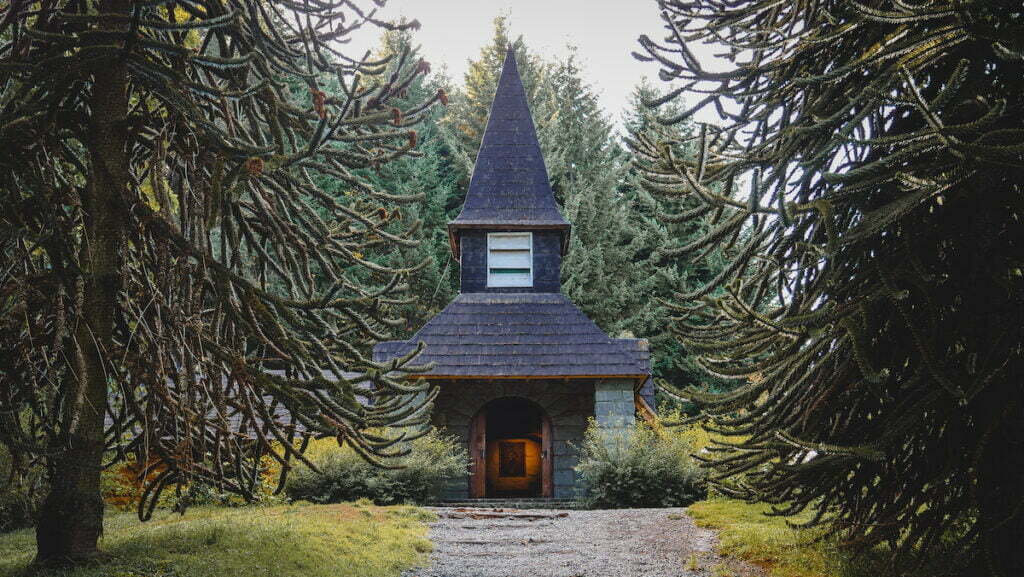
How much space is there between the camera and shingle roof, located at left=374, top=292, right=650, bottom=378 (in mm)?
13642

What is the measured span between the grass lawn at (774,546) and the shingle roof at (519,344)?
5251mm

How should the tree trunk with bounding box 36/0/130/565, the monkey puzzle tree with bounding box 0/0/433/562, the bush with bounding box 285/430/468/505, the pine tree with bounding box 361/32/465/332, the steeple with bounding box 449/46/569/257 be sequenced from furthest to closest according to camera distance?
the pine tree with bounding box 361/32/465/332 < the steeple with bounding box 449/46/569/257 < the bush with bounding box 285/430/468/505 < the tree trunk with bounding box 36/0/130/565 < the monkey puzzle tree with bounding box 0/0/433/562

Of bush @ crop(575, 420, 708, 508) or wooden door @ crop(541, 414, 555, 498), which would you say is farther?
wooden door @ crop(541, 414, 555, 498)

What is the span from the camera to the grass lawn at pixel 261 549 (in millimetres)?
4703

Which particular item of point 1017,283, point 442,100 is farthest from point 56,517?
point 1017,283

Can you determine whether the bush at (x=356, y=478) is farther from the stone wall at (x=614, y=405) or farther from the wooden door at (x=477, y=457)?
the stone wall at (x=614, y=405)

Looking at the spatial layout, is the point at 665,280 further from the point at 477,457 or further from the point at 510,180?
the point at 477,457

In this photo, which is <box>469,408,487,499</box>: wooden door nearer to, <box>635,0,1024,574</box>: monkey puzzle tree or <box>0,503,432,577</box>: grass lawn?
<box>0,503,432,577</box>: grass lawn

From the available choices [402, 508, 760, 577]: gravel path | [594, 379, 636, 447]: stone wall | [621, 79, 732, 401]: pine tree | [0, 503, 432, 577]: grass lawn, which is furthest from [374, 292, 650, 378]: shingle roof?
[621, 79, 732, 401]: pine tree

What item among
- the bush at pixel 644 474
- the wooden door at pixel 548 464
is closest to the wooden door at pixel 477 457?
the wooden door at pixel 548 464

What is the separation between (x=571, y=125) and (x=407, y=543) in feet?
85.8

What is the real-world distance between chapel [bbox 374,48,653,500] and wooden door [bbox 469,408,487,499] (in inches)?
0.8

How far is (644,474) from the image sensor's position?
11.9 metres

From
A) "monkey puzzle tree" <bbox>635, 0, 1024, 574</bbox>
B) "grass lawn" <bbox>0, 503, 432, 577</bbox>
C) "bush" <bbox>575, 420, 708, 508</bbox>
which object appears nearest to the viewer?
"monkey puzzle tree" <bbox>635, 0, 1024, 574</bbox>
